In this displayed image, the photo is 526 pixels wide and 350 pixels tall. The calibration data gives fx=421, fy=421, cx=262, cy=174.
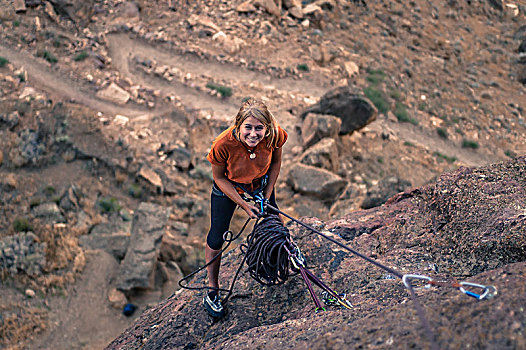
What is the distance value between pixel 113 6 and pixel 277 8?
750 cm

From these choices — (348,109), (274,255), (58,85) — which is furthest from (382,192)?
(58,85)

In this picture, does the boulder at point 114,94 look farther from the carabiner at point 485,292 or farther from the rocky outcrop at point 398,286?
the carabiner at point 485,292

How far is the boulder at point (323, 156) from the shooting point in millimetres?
12617

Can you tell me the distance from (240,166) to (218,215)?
1.89 feet

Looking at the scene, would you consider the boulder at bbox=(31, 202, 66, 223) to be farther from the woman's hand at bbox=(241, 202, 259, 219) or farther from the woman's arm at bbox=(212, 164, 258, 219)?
the woman's hand at bbox=(241, 202, 259, 219)

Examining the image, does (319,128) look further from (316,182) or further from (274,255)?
(274,255)

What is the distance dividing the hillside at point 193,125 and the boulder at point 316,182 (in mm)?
57

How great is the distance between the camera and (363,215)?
4707 millimetres

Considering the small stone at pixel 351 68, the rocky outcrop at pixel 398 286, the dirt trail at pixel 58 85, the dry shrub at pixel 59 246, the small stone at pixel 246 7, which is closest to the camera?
the rocky outcrop at pixel 398 286

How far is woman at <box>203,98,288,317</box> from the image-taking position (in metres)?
3.34

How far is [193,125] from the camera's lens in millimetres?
14297

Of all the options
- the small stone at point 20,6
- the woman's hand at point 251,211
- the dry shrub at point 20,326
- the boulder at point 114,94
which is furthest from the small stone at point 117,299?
the small stone at point 20,6

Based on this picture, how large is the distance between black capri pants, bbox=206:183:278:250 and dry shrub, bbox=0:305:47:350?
223 inches

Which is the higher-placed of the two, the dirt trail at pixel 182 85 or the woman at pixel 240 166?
the woman at pixel 240 166
